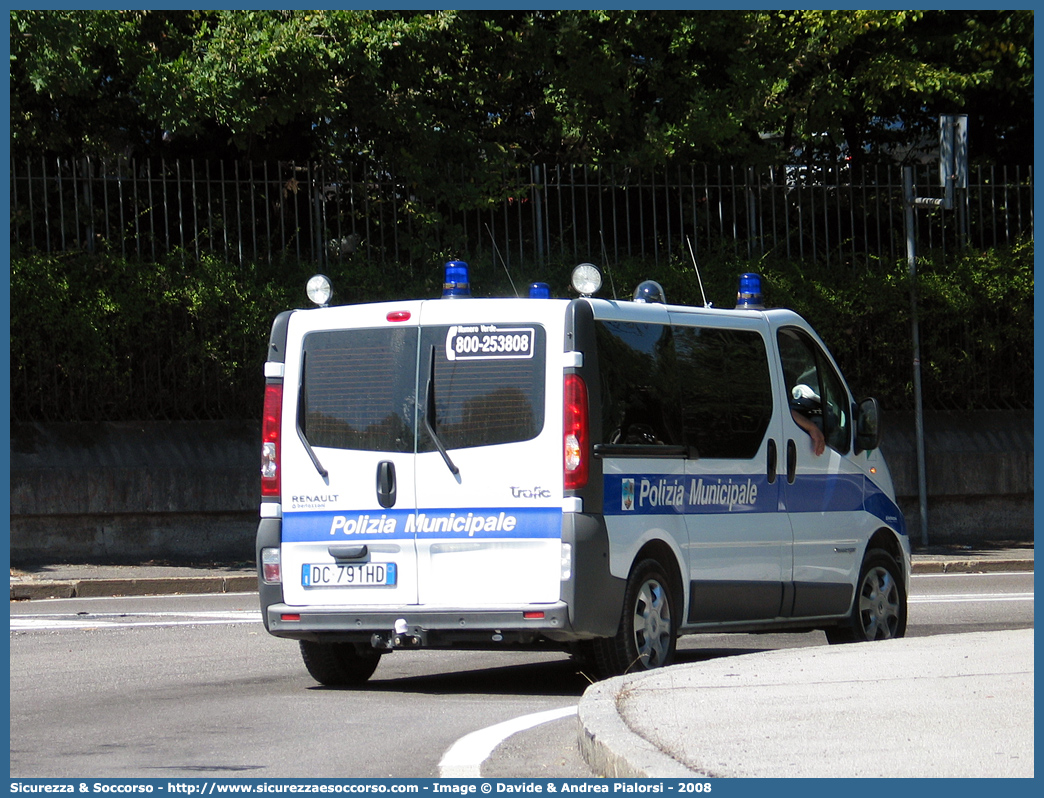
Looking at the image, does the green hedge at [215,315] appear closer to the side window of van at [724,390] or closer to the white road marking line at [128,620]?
the white road marking line at [128,620]

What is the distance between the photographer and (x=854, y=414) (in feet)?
33.2

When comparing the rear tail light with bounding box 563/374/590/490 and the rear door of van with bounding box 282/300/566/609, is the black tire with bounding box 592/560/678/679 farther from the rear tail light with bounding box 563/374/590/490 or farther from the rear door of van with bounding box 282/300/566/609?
the rear tail light with bounding box 563/374/590/490

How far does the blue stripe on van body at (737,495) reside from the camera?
8.26 metres

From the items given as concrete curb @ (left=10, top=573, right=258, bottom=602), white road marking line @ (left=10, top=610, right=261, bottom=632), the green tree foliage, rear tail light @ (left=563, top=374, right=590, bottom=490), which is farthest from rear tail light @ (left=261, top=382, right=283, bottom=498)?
the green tree foliage

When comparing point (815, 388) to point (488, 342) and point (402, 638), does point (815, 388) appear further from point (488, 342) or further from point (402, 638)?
point (402, 638)

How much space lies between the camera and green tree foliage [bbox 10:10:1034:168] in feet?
52.9

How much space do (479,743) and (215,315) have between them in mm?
11414

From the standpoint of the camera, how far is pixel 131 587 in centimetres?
1530

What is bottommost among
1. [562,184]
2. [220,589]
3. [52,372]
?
[220,589]

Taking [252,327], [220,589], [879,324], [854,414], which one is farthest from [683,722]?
[879,324]

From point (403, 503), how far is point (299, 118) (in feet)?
37.1

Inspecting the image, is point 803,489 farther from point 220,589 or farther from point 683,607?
point 220,589

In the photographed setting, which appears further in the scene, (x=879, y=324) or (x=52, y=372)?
(x=879, y=324)

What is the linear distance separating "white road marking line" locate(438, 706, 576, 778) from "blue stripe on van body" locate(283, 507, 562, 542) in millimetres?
913
